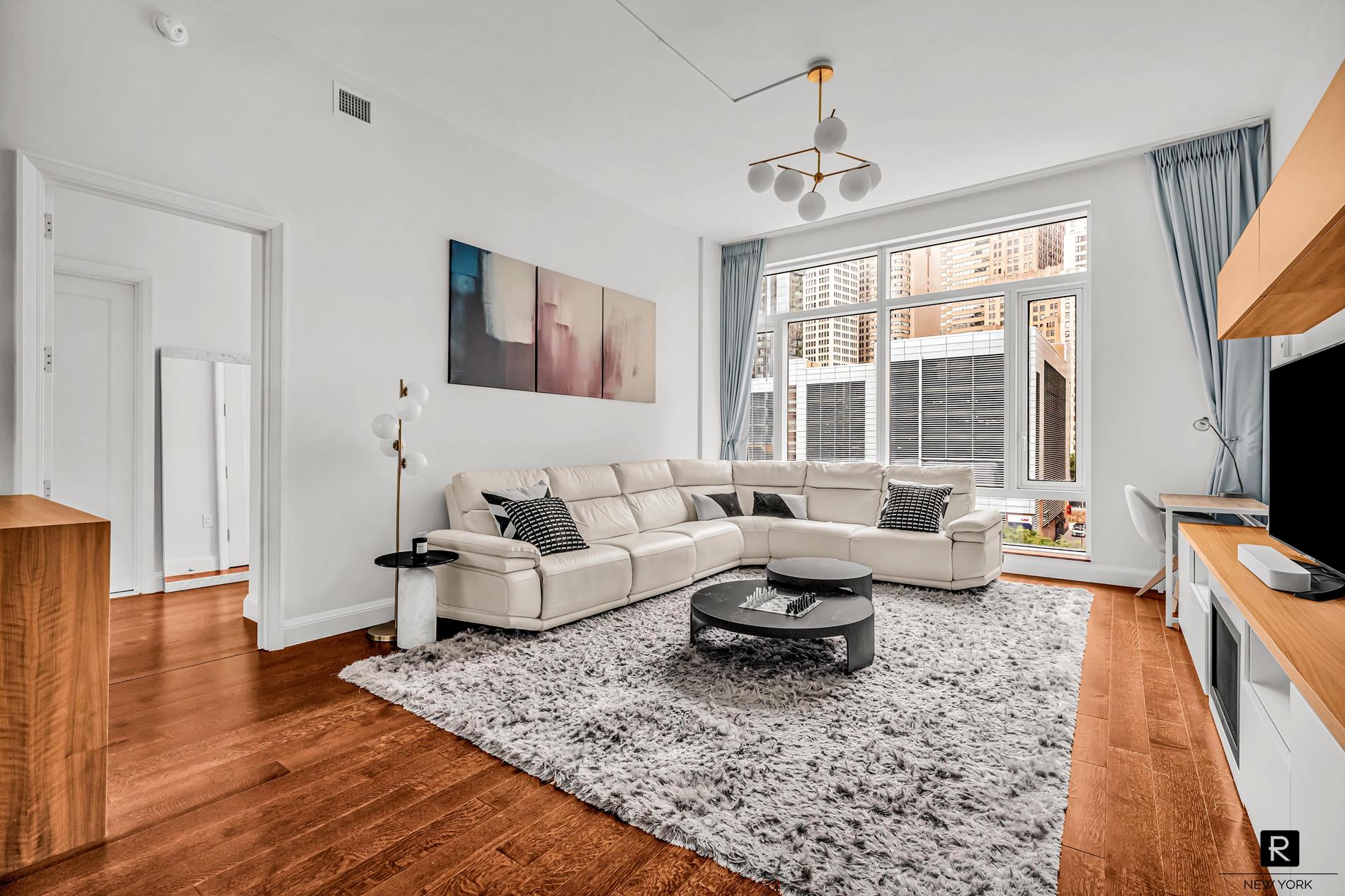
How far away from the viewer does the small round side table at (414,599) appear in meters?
3.27

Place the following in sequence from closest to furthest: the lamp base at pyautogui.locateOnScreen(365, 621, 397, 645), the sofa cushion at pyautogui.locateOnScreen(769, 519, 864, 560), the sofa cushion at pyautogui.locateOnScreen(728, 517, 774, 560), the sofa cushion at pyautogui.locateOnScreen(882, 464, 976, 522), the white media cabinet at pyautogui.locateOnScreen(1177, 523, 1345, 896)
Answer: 1. the white media cabinet at pyautogui.locateOnScreen(1177, 523, 1345, 896)
2. the lamp base at pyautogui.locateOnScreen(365, 621, 397, 645)
3. the sofa cushion at pyautogui.locateOnScreen(769, 519, 864, 560)
4. the sofa cushion at pyautogui.locateOnScreen(882, 464, 976, 522)
5. the sofa cushion at pyautogui.locateOnScreen(728, 517, 774, 560)

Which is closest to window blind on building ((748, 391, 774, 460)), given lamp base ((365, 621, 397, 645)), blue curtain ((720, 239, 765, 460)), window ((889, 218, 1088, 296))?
blue curtain ((720, 239, 765, 460))

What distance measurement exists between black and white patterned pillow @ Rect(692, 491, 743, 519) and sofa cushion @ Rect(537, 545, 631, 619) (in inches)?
57.3

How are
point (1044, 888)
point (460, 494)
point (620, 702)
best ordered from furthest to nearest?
point (460, 494) → point (620, 702) → point (1044, 888)

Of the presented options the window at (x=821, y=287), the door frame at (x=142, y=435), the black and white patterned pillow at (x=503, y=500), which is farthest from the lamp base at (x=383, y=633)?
the window at (x=821, y=287)

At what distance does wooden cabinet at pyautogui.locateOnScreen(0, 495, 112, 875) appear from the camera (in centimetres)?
161

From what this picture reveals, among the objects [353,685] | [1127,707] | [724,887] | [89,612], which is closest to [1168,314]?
[1127,707]

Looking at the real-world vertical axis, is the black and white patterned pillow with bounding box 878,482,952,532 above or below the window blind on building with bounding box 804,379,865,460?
below

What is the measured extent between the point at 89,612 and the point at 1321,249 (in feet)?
11.4

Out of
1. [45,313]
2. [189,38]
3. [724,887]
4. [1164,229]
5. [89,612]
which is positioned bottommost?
[724,887]

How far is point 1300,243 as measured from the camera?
1800 millimetres

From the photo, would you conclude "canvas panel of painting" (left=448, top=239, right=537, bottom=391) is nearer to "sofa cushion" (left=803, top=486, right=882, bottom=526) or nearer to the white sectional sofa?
the white sectional sofa

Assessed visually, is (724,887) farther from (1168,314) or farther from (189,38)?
(1168,314)

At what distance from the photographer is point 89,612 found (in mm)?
1751
